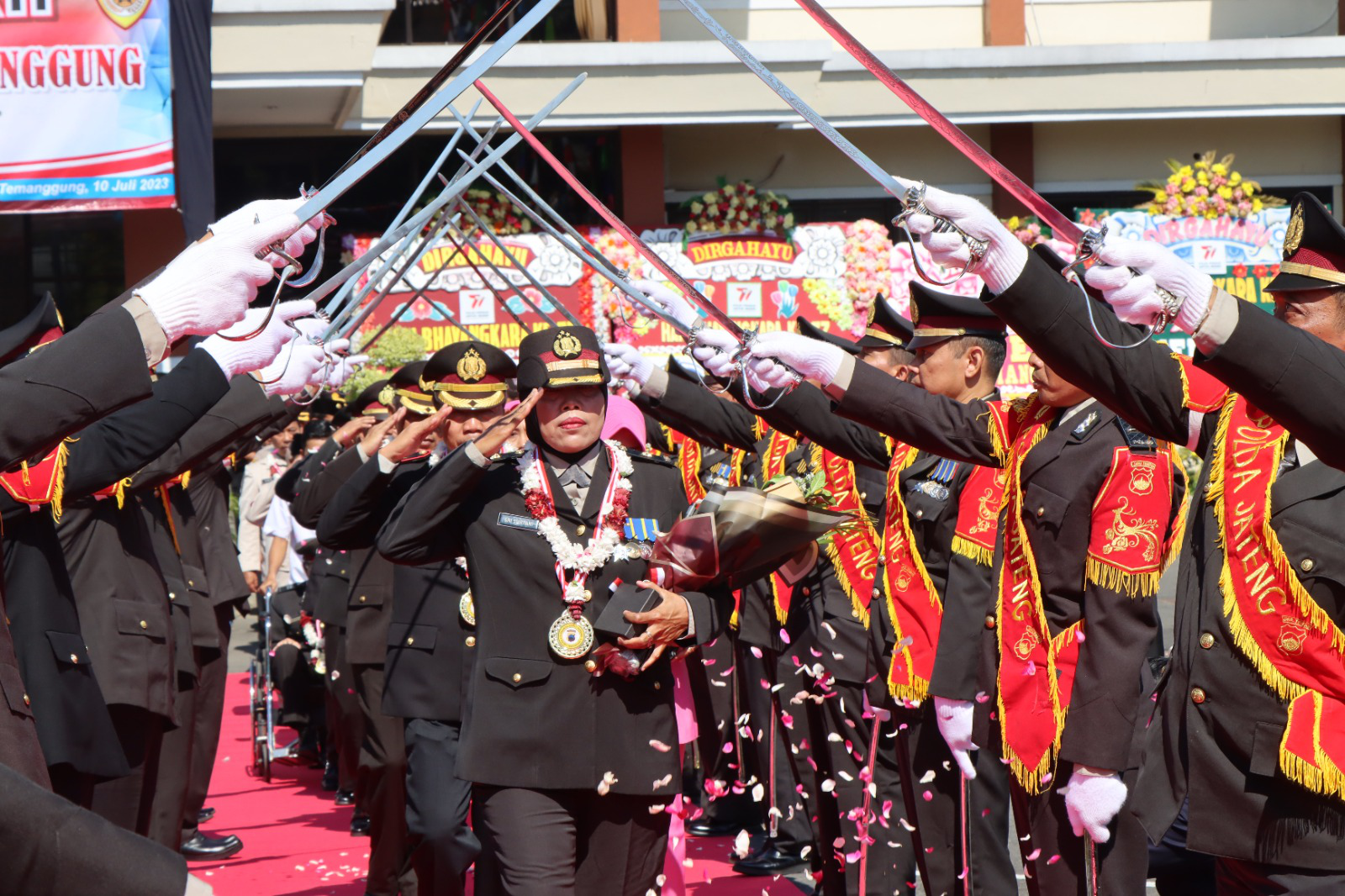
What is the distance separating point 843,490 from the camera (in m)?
6.51

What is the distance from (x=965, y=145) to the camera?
293 cm

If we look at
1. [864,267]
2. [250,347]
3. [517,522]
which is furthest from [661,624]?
[864,267]

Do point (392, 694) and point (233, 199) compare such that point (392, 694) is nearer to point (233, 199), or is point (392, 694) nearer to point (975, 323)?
point (975, 323)

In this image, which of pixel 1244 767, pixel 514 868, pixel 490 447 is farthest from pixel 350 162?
pixel 1244 767

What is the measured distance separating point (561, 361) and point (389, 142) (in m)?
1.54

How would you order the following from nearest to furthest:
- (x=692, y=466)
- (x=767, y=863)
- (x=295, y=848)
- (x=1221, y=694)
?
1. (x=1221, y=694)
2. (x=767, y=863)
3. (x=295, y=848)
4. (x=692, y=466)

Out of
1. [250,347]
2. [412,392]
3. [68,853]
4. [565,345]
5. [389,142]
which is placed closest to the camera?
[68,853]

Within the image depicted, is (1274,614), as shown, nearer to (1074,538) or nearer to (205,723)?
(1074,538)

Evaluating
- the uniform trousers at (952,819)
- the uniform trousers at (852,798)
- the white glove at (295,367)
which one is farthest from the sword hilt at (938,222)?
the uniform trousers at (852,798)

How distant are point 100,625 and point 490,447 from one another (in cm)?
167

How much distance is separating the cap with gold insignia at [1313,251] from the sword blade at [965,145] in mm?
873

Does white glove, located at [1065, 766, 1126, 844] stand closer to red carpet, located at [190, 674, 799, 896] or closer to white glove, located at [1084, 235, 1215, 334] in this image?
white glove, located at [1084, 235, 1215, 334]

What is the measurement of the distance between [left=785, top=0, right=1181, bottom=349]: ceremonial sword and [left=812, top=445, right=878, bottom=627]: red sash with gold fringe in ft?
10.4

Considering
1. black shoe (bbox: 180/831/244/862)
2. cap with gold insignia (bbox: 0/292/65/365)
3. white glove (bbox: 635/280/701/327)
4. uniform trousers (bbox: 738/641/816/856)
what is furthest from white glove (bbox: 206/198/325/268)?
black shoe (bbox: 180/831/244/862)
